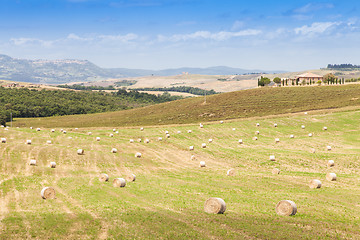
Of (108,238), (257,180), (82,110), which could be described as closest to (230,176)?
(257,180)

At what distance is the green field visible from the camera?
22422 millimetres

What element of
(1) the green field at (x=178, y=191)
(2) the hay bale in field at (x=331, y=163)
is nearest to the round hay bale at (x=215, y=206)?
(1) the green field at (x=178, y=191)

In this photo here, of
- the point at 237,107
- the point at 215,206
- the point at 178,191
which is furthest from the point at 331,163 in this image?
the point at 237,107

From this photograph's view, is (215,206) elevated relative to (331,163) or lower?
elevated

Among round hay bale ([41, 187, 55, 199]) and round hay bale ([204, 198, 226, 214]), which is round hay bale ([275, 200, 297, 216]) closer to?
round hay bale ([204, 198, 226, 214])

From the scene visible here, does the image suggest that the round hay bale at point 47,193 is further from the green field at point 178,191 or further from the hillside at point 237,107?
the hillside at point 237,107

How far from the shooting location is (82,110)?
174m

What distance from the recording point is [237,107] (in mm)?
123688

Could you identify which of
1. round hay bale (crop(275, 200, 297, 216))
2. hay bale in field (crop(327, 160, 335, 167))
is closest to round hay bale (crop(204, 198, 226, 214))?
round hay bale (crop(275, 200, 297, 216))

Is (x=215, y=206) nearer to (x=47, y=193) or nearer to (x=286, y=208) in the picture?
(x=286, y=208)

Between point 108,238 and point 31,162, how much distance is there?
23.8 m

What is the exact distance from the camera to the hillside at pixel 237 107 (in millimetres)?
112312

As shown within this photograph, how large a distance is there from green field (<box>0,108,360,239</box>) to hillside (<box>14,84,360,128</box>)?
4864 cm

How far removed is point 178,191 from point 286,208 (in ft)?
34.0
